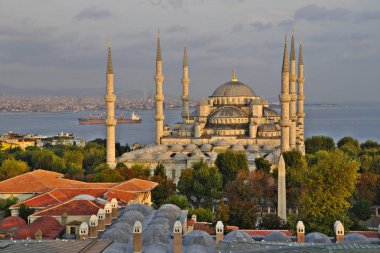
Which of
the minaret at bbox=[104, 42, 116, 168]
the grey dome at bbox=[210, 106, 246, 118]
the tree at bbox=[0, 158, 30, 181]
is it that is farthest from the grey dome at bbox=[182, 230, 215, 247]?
the grey dome at bbox=[210, 106, 246, 118]

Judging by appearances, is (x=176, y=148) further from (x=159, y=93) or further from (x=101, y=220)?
(x=101, y=220)

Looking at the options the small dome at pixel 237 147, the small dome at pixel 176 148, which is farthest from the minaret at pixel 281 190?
the small dome at pixel 176 148

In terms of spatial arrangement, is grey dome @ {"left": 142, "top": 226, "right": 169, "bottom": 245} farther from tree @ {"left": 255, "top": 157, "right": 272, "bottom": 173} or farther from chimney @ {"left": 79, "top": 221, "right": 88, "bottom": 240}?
tree @ {"left": 255, "top": 157, "right": 272, "bottom": 173}

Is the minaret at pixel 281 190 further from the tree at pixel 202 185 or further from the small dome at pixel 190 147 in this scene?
the small dome at pixel 190 147

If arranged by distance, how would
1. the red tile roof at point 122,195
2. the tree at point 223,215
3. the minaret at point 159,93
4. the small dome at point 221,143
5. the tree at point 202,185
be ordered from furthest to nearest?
1. the minaret at point 159,93
2. the small dome at point 221,143
3. the tree at point 202,185
4. the red tile roof at point 122,195
5. the tree at point 223,215

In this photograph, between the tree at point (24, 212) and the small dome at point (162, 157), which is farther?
the small dome at point (162, 157)

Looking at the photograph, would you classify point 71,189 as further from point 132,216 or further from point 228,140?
point 228,140

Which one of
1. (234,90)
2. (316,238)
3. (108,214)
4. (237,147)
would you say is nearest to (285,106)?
(237,147)

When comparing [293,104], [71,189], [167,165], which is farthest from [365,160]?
[71,189]
